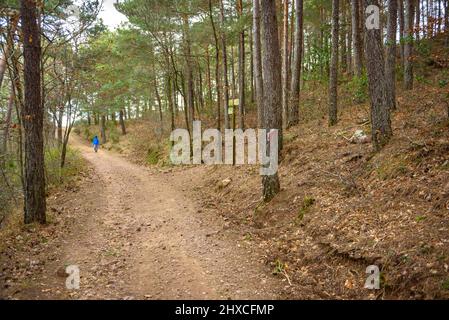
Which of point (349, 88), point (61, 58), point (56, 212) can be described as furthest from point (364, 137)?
point (61, 58)

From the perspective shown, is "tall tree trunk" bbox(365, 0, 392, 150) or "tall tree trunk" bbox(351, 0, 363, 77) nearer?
"tall tree trunk" bbox(365, 0, 392, 150)

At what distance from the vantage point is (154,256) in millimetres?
6727

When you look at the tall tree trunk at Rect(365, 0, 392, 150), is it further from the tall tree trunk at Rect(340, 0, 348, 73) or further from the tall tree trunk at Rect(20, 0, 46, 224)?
the tall tree trunk at Rect(340, 0, 348, 73)

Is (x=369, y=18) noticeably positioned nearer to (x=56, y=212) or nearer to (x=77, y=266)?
(x=77, y=266)

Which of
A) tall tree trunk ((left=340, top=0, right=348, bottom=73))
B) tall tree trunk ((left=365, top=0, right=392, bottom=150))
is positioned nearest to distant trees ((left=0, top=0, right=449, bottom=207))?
tall tree trunk ((left=365, top=0, right=392, bottom=150))

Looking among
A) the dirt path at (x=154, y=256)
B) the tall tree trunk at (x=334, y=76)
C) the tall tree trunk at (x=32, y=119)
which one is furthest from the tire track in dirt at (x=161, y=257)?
the tall tree trunk at (x=334, y=76)

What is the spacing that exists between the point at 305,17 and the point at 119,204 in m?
16.8

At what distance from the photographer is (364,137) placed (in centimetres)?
981

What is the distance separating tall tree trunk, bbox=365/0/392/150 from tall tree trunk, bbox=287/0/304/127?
20.0 feet

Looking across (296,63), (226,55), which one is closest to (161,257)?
(296,63)

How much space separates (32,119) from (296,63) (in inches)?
422

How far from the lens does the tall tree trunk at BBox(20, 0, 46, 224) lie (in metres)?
7.77

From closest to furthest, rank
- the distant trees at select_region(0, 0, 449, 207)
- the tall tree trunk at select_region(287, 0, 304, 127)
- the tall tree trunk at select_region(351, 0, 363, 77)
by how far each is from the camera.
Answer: the distant trees at select_region(0, 0, 449, 207), the tall tree trunk at select_region(287, 0, 304, 127), the tall tree trunk at select_region(351, 0, 363, 77)

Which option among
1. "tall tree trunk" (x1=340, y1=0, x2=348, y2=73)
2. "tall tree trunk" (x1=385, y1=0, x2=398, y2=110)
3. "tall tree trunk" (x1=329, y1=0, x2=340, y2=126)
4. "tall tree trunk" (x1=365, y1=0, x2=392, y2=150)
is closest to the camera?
"tall tree trunk" (x1=365, y1=0, x2=392, y2=150)
